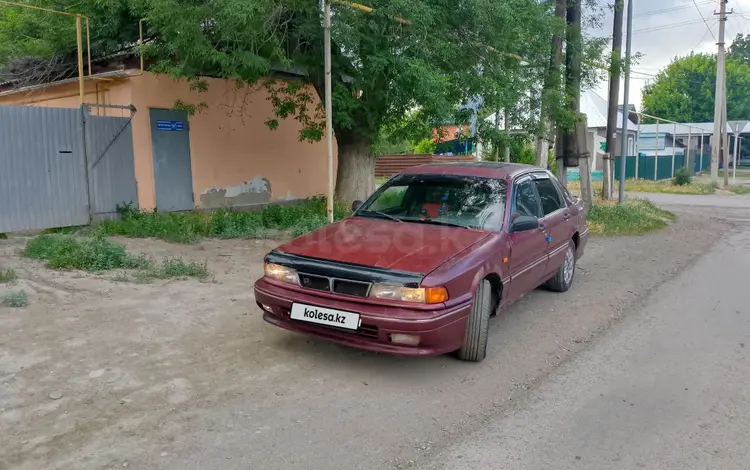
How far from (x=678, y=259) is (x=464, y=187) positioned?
551 centimetres

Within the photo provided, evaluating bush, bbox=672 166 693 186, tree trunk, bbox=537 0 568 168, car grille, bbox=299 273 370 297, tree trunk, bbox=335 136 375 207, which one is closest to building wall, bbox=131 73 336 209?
tree trunk, bbox=335 136 375 207

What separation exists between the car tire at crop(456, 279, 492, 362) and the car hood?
39 cm

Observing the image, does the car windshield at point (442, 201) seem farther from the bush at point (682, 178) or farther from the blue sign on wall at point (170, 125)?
the bush at point (682, 178)

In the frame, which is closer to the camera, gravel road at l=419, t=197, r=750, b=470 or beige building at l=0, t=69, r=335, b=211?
gravel road at l=419, t=197, r=750, b=470

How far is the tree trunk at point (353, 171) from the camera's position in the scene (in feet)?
38.9

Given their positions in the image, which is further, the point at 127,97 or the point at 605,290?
the point at 127,97

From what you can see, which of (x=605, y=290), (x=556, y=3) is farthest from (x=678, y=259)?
(x=556, y=3)

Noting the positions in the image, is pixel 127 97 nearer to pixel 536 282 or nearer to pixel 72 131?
pixel 72 131

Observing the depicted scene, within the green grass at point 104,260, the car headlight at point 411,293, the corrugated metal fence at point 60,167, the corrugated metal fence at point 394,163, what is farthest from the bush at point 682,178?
the car headlight at point 411,293

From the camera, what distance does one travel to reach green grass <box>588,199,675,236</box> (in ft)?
40.4

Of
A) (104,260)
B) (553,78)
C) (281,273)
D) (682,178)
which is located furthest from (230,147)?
(682,178)

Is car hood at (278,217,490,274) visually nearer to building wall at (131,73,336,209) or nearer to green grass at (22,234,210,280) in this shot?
green grass at (22,234,210,280)

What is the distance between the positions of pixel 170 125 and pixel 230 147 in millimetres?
1490

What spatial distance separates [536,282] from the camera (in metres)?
5.93
